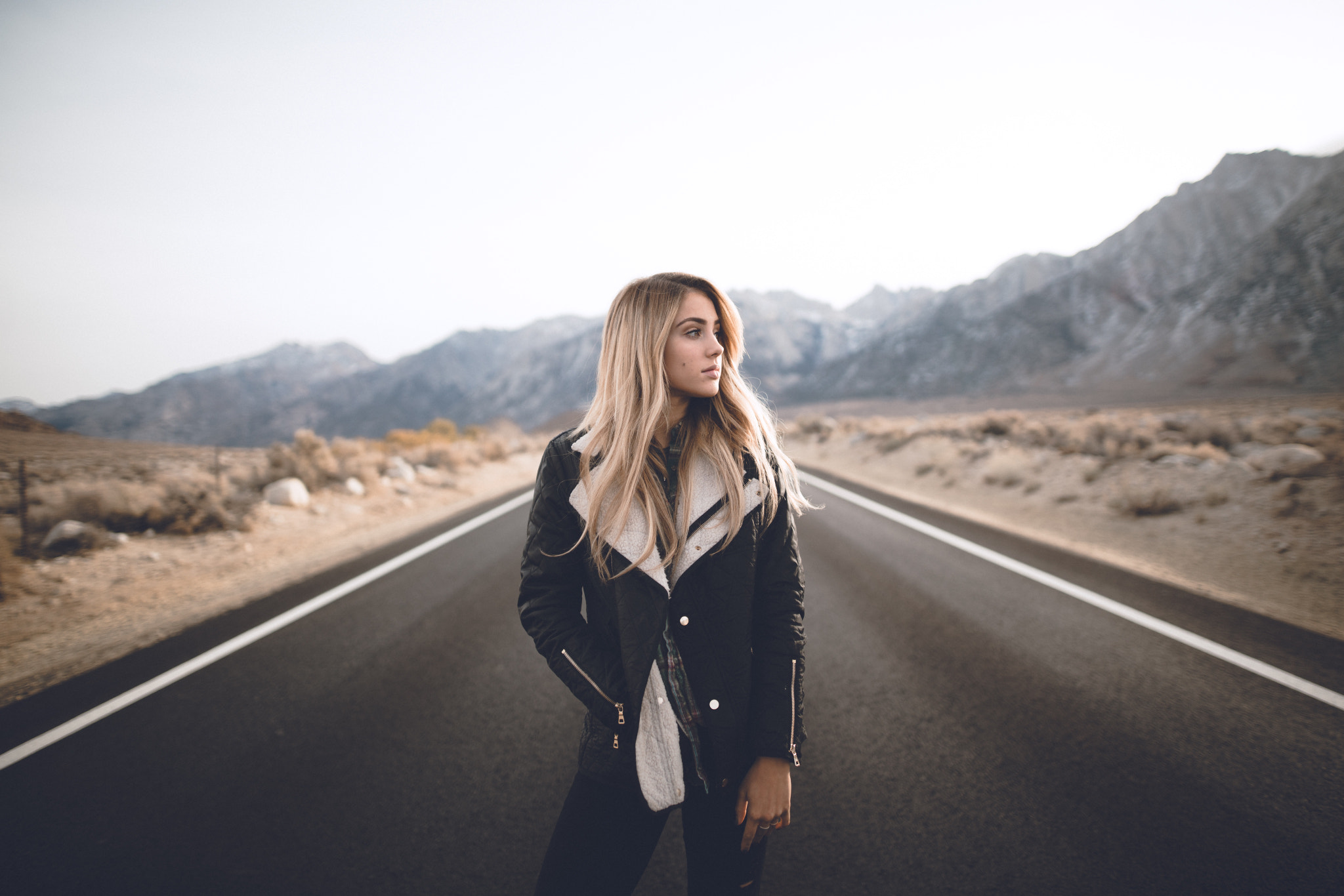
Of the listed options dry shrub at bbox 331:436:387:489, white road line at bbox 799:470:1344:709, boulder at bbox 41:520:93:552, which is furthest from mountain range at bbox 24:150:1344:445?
boulder at bbox 41:520:93:552

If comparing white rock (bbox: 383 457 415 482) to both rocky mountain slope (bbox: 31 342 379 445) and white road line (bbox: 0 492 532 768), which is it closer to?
white road line (bbox: 0 492 532 768)

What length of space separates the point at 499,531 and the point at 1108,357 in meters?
81.4

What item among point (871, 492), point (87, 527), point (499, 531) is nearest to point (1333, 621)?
point (871, 492)

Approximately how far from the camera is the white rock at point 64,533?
6.06 metres

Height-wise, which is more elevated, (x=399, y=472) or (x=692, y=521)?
(x=692, y=521)

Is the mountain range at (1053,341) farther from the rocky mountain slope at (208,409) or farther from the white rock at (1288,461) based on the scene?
the white rock at (1288,461)

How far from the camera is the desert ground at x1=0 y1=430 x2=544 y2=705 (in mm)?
4477

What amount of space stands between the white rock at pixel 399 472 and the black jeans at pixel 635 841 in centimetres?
1182

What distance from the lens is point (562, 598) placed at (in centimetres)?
154

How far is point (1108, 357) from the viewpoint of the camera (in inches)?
2594

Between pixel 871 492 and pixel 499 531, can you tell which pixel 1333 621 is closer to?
pixel 871 492

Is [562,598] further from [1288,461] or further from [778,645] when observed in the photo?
[1288,461]

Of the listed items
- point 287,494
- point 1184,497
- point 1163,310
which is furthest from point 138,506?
point 1163,310

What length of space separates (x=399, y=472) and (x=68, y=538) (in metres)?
6.04
